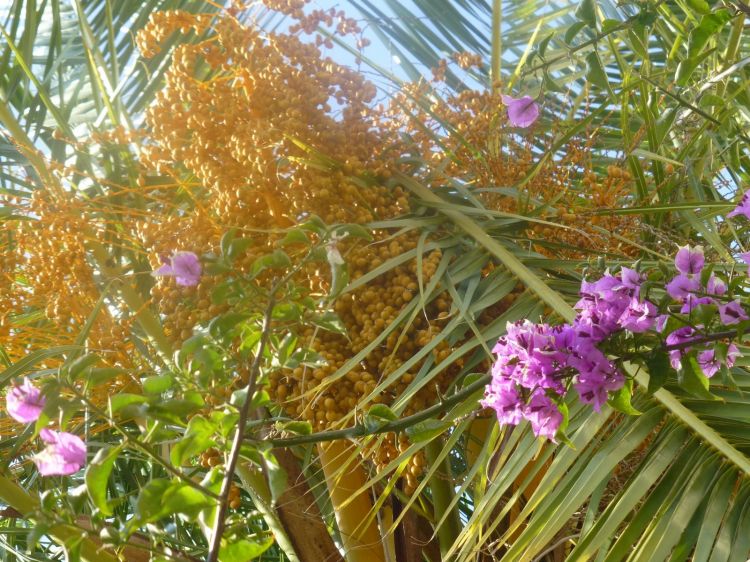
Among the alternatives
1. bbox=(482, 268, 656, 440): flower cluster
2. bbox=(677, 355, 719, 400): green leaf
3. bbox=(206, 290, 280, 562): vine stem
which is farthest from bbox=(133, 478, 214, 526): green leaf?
bbox=(677, 355, 719, 400): green leaf

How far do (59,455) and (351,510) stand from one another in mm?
863

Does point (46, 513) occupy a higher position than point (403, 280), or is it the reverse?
point (46, 513)

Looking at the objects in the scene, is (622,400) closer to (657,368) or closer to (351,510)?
(657,368)

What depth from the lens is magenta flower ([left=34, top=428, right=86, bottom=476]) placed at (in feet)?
2.10

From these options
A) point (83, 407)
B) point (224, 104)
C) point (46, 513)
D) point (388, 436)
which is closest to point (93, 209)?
point (224, 104)

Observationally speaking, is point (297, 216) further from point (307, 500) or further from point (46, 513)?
point (46, 513)

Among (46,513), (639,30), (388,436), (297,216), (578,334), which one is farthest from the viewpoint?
(297,216)

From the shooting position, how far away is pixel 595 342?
31.1 inches

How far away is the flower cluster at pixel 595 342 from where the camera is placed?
0.78m

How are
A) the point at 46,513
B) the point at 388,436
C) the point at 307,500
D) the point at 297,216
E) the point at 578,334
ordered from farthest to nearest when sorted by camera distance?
1. the point at 307,500
2. the point at 297,216
3. the point at 388,436
4. the point at 578,334
5. the point at 46,513

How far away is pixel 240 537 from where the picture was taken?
2.15ft

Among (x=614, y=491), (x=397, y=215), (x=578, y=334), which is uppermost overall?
(x=397, y=215)

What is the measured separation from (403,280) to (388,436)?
224 millimetres

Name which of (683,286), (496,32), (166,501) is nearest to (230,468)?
(166,501)
